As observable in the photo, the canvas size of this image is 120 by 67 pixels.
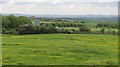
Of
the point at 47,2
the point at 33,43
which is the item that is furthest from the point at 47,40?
the point at 47,2

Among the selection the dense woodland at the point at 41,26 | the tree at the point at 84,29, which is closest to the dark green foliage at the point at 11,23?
the dense woodland at the point at 41,26

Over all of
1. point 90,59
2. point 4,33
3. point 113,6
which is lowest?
point 90,59

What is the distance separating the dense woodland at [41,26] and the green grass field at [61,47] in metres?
0.16

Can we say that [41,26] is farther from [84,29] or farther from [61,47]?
[84,29]

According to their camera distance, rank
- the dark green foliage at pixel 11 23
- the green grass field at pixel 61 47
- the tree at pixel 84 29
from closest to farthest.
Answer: the green grass field at pixel 61 47 → the dark green foliage at pixel 11 23 → the tree at pixel 84 29

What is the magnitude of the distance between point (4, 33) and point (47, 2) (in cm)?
242

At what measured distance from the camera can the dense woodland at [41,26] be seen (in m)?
7.01

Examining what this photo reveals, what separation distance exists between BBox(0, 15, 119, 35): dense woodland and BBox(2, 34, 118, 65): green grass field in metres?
0.16

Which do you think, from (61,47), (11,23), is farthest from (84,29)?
(11,23)

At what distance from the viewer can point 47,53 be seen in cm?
641

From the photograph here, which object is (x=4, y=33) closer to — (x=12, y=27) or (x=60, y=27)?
(x=12, y=27)

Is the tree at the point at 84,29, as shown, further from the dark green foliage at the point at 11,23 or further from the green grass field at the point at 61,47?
the dark green foliage at the point at 11,23

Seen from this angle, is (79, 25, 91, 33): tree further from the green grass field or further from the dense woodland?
the green grass field

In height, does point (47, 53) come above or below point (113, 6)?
below
